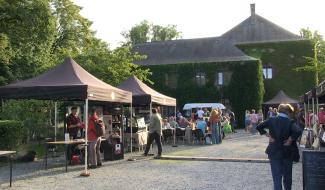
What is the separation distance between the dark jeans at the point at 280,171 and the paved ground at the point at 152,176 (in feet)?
4.63

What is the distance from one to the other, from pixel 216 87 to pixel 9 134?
3039 centimetres

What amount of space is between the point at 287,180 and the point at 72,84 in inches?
248

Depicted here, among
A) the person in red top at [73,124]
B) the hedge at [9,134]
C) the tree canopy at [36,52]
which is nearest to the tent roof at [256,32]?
the tree canopy at [36,52]

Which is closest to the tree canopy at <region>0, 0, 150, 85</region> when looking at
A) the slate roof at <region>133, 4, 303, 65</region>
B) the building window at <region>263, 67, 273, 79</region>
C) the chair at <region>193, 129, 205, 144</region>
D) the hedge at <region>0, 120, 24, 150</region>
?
the chair at <region>193, 129, 205, 144</region>

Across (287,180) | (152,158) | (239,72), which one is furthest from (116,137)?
(239,72)

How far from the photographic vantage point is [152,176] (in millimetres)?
10836

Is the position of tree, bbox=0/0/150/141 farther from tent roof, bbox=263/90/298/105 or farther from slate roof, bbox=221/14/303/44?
slate roof, bbox=221/14/303/44

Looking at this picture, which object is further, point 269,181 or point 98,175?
point 98,175

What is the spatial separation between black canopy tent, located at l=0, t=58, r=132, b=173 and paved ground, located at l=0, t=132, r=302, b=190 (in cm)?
139

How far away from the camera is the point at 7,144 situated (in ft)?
45.7

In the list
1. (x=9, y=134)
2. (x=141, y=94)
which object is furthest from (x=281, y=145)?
(x=141, y=94)

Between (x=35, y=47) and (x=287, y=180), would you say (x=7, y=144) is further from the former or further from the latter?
(x=35, y=47)

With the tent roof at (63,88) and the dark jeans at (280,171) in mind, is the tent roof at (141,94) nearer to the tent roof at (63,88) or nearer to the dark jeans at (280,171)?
the tent roof at (63,88)

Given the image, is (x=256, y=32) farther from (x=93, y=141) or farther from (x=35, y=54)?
(x=93, y=141)
